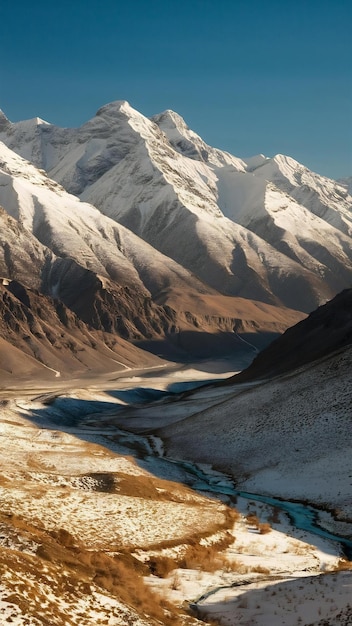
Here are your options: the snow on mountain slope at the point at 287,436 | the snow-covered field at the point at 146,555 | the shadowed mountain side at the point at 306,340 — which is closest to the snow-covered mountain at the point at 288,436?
the snow on mountain slope at the point at 287,436

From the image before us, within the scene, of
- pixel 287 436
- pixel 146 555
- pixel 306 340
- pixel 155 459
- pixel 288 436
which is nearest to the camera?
pixel 146 555

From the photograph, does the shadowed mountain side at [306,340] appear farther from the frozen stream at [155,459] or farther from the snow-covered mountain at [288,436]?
the frozen stream at [155,459]

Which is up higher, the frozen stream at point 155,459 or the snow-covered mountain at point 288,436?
the snow-covered mountain at point 288,436

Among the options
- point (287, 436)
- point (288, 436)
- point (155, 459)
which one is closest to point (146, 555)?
point (155, 459)

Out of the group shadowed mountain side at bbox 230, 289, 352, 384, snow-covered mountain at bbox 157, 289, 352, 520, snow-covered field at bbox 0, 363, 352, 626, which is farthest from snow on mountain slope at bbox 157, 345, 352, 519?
shadowed mountain side at bbox 230, 289, 352, 384

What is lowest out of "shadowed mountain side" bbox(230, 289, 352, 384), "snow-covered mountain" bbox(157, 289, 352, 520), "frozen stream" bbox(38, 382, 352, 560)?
"frozen stream" bbox(38, 382, 352, 560)

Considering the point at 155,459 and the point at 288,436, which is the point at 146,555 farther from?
the point at 288,436

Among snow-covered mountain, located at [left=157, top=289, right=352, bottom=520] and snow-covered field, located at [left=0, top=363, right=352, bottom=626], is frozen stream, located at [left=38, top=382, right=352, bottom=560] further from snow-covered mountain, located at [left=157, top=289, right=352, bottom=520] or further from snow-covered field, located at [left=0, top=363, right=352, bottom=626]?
snow-covered mountain, located at [left=157, top=289, right=352, bottom=520]
